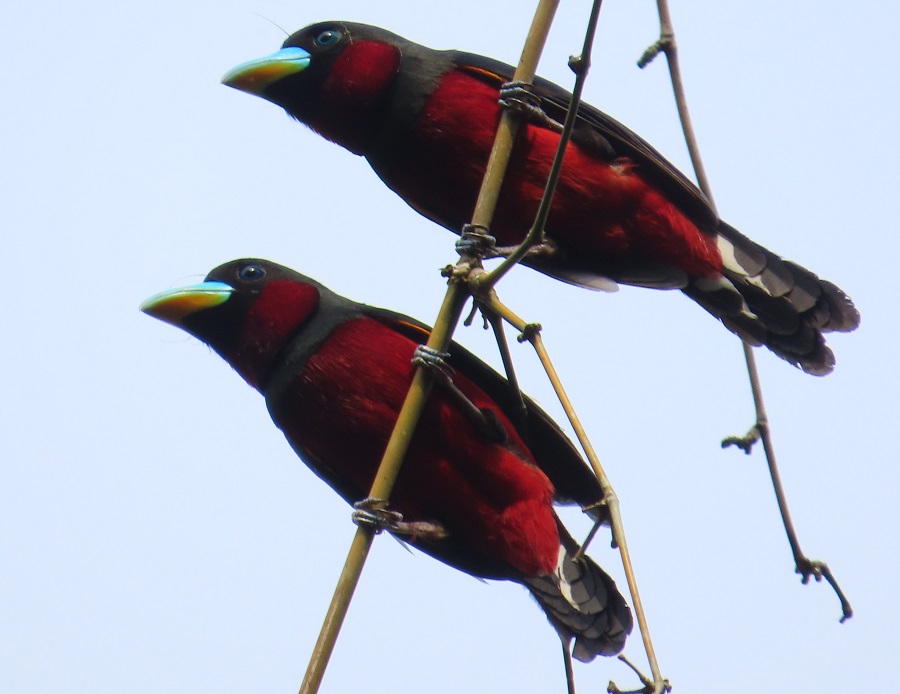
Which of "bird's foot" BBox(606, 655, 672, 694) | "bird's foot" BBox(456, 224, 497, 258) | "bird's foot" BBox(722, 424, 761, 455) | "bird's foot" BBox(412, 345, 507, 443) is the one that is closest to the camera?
"bird's foot" BBox(606, 655, 672, 694)

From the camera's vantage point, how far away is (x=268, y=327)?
4.28 metres

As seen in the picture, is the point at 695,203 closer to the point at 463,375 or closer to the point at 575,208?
the point at 575,208

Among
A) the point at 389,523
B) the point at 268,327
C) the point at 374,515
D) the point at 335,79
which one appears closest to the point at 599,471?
the point at 374,515

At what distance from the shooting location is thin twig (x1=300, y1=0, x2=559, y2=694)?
8.65 ft

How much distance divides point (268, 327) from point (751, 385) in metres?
1.75

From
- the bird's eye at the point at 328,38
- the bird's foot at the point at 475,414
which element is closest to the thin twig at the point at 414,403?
the bird's foot at the point at 475,414

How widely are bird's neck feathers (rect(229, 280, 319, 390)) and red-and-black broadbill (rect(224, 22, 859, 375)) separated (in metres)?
0.55

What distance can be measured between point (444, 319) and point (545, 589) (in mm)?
1660

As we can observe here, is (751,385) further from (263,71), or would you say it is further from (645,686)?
(263,71)

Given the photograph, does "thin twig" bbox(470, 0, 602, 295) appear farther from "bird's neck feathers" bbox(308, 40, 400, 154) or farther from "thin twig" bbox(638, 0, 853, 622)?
"bird's neck feathers" bbox(308, 40, 400, 154)

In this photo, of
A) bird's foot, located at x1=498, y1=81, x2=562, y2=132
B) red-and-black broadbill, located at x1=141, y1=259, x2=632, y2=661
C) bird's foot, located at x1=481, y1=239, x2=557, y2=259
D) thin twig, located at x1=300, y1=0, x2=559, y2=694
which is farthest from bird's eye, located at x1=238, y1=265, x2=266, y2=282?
thin twig, located at x1=300, y1=0, x2=559, y2=694

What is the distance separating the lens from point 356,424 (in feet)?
13.4

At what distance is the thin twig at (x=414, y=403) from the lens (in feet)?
8.65

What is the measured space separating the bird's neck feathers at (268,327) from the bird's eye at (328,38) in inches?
35.5
